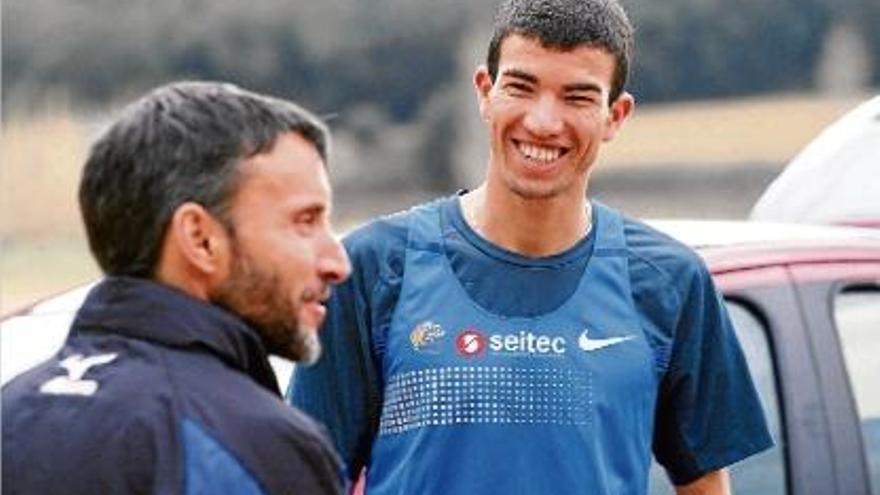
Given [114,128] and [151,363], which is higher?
[114,128]

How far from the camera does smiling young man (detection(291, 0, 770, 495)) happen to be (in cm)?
394

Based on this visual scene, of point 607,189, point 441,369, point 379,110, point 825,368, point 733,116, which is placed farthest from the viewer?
point 379,110

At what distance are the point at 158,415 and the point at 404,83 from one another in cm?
1382

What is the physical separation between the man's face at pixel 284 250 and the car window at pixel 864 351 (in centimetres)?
206

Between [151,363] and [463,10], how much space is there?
13.0m

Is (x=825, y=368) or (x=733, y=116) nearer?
(x=825, y=368)

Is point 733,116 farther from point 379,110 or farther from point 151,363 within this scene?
point 151,363

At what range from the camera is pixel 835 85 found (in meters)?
14.6

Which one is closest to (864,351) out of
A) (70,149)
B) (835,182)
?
(835,182)

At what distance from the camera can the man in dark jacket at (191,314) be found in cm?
284

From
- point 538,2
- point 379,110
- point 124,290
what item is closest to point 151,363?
point 124,290

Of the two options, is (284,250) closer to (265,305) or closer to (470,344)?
(265,305)

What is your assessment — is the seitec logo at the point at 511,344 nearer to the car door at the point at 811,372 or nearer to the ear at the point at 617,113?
the ear at the point at 617,113

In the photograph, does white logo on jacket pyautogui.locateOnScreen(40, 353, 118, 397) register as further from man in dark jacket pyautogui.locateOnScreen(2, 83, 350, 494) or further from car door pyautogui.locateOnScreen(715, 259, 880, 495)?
car door pyautogui.locateOnScreen(715, 259, 880, 495)
